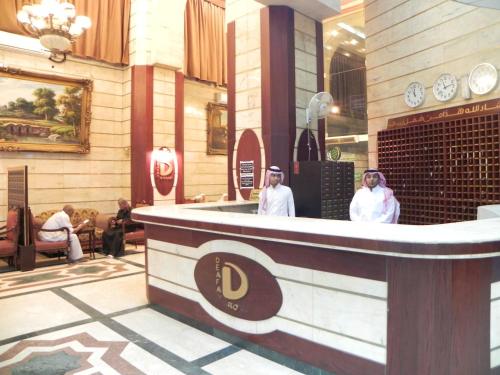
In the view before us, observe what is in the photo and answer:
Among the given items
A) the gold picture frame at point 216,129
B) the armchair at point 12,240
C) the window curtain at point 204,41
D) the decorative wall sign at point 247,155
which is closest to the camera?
the decorative wall sign at point 247,155

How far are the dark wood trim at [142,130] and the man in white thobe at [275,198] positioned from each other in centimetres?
432

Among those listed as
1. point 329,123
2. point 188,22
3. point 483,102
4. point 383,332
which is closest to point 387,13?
point 483,102

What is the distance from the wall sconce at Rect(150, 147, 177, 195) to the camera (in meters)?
8.81

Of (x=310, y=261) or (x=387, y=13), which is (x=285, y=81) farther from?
(x=310, y=261)

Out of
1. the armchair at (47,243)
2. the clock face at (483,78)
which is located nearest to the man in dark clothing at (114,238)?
the armchair at (47,243)

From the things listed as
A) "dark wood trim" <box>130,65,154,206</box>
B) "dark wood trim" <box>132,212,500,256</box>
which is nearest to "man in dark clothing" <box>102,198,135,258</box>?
"dark wood trim" <box>130,65,154,206</box>

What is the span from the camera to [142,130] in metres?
8.62

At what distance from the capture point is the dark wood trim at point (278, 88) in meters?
5.58

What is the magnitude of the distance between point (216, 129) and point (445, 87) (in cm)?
628

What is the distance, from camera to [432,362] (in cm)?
215

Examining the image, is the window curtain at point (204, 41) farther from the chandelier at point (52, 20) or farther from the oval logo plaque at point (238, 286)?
the oval logo plaque at point (238, 286)

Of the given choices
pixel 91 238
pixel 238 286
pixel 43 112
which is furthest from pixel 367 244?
pixel 43 112

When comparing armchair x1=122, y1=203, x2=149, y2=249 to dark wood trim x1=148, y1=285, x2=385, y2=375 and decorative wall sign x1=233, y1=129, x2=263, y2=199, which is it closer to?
decorative wall sign x1=233, y1=129, x2=263, y2=199

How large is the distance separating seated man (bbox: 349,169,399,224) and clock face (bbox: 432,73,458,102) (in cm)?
249
